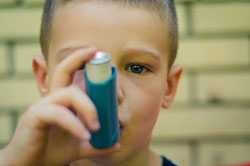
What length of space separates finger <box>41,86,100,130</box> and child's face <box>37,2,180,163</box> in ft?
0.66

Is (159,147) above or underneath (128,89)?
underneath

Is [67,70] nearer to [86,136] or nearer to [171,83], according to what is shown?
[86,136]

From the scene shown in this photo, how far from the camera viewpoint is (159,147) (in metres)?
2.71

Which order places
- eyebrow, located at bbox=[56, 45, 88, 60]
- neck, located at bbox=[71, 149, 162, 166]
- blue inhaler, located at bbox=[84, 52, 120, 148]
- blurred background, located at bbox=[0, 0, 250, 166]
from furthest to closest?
blurred background, located at bbox=[0, 0, 250, 166] → neck, located at bbox=[71, 149, 162, 166] → eyebrow, located at bbox=[56, 45, 88, 60] → blue inhaler, located at bbox=[84, 52, 120, 148]

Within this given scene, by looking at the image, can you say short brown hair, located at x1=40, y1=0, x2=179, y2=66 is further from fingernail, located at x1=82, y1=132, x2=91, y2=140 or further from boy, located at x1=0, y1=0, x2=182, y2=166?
fingernail, located at x1=82, y1=132, x2=91, y2=140

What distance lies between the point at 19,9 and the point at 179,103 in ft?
2.56

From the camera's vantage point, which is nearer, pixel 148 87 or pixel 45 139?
pixel 45 139

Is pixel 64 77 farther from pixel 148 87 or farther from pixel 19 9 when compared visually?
pixel 19 9

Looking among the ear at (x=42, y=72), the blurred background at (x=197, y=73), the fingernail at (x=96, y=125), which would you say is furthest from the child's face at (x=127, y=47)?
the blurred background at (x=197, y=73)

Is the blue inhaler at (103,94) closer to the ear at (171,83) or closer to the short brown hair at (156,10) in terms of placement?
the short brown hair at (156,10)

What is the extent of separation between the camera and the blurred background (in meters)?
2.65

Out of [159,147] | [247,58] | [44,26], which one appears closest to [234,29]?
[247,58]

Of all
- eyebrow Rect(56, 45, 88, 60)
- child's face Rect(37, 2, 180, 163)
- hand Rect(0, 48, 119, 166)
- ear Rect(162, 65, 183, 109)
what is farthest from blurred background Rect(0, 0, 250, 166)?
hand Rect(0, 48, 119, 166)

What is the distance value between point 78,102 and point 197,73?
1677mm
